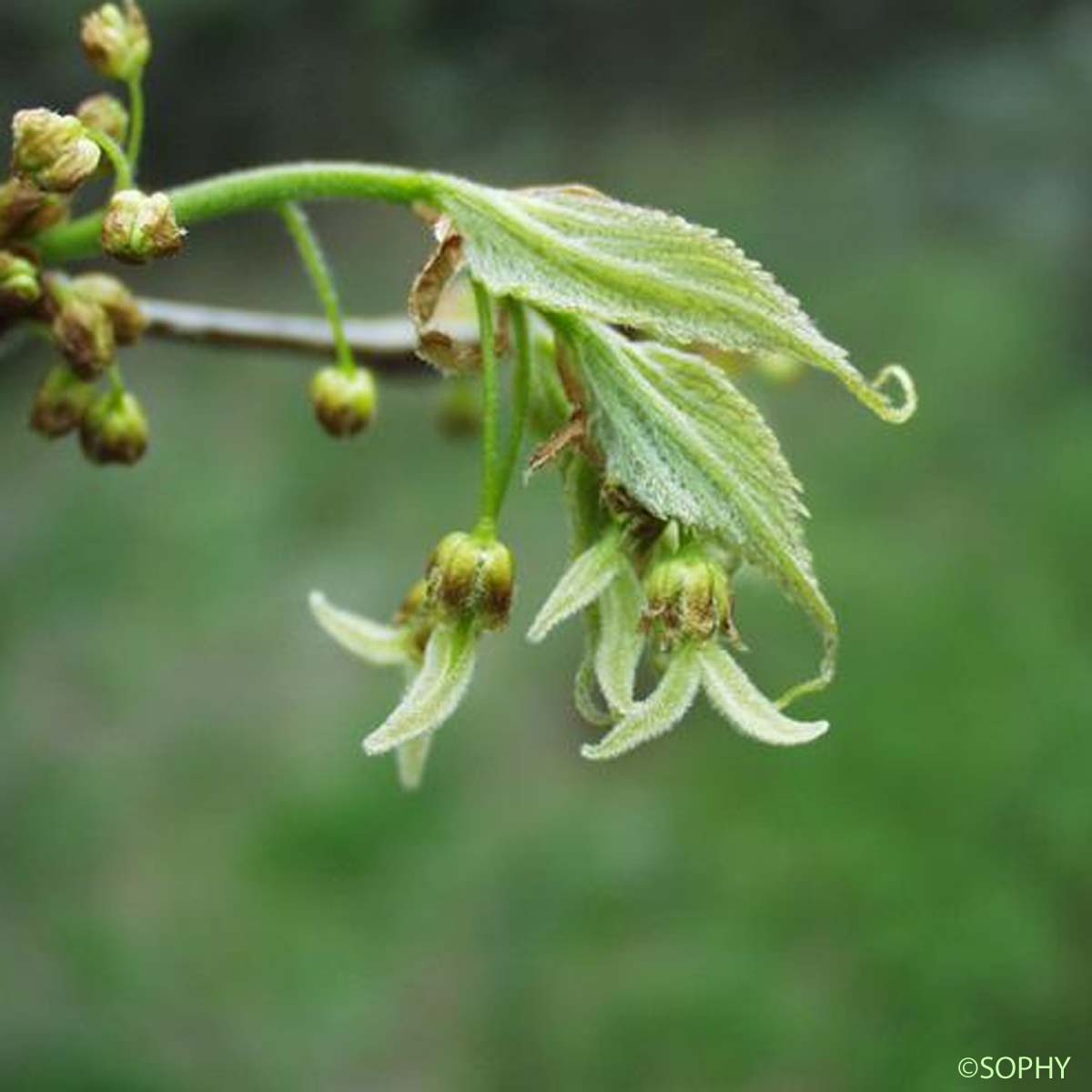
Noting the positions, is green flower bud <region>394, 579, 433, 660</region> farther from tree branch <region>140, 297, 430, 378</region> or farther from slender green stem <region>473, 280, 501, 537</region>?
tree branch <region>140, 297, 430, 378</region>

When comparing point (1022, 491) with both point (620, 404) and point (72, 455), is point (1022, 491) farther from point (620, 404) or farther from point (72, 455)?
point (620, 404)

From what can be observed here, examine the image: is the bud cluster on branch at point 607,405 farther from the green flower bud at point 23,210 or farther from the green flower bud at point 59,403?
the green flower bud at point 59,403

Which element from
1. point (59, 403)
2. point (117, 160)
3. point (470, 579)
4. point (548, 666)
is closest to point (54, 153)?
point (117, 160)

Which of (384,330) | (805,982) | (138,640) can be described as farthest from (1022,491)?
(384,330)

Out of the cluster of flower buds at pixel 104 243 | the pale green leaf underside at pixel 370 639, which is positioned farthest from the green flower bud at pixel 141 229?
the pale green leaf underside at pixel 370 639

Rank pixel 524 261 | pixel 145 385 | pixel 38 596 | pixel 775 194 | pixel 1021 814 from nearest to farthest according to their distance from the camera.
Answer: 1. pixel 524 261
2. pixel 1021 814
3. pixel 38 596
4. pixel 145 385
5. pixel 775 194

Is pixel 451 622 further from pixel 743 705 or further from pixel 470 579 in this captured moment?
pixel 743 705

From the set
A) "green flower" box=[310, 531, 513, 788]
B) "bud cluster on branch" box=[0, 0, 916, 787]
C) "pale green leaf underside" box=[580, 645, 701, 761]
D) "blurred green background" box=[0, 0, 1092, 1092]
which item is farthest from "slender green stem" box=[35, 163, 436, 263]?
"blurred green background" box=[0, 0, 1092, 1092]
